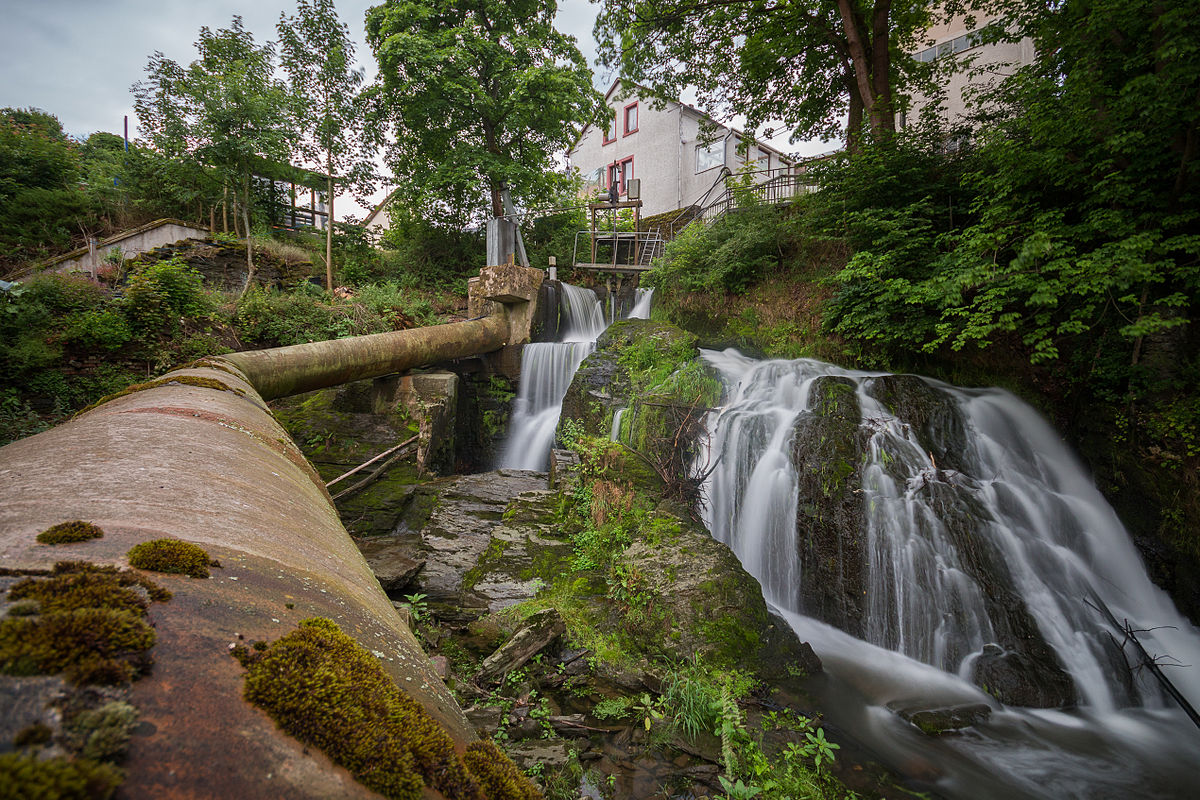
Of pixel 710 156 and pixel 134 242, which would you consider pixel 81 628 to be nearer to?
pixel 134 242

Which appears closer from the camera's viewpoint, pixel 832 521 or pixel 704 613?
pixel 704 613

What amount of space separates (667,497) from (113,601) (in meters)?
5.42

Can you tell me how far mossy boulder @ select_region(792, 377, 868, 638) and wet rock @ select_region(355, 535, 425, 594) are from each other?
4.71 m

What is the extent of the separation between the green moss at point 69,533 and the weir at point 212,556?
0.08ft

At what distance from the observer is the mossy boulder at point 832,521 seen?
17.1 feet

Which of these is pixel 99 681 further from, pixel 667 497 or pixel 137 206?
pixel 137 206

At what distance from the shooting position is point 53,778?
1.61 feet

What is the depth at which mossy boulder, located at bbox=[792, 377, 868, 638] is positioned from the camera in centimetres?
523

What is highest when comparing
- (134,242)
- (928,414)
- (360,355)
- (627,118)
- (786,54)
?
(627,118)

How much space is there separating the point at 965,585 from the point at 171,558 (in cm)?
655

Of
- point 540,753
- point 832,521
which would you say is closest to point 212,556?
point 540,753

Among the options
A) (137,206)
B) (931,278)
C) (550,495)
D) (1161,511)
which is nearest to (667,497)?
(550,495)

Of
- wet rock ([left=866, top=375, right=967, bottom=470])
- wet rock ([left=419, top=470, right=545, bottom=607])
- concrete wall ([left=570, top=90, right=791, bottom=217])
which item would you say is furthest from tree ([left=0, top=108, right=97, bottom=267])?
wet rock ([left=866, top=375, right=967, bottom=470])

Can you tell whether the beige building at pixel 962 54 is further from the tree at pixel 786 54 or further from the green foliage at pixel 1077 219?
the green foliage at pixel 1077 219
